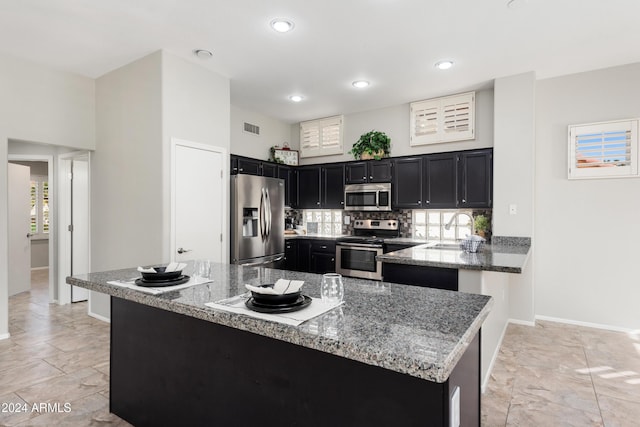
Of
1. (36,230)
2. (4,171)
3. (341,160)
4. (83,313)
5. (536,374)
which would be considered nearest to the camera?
(536,374)

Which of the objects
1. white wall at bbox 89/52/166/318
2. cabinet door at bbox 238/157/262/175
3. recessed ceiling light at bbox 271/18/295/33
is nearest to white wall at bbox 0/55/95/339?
white wall at bbox 89/52/166/318

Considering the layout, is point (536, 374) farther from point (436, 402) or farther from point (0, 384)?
point (0, 384)

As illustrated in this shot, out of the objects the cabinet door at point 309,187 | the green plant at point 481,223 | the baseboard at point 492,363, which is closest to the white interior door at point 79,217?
the cabinet door at point 309,187

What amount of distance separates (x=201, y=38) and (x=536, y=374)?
163 inches

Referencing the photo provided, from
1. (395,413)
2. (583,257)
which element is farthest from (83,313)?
(583,257)

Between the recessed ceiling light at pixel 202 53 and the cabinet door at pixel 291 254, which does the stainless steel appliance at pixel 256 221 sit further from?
the recessed ceiling light at pixel 202 53

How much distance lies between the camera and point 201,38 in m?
3.24

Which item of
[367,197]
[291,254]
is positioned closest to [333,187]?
[367,197]

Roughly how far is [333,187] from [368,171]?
2.17 ft

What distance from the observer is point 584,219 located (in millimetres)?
4016

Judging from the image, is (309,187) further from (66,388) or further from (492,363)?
(66,388)

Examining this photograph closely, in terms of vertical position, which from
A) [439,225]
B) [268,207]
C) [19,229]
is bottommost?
[19,229]

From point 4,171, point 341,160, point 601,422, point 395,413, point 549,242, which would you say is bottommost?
point 601,422

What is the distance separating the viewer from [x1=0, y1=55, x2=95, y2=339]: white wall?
3.56 m
